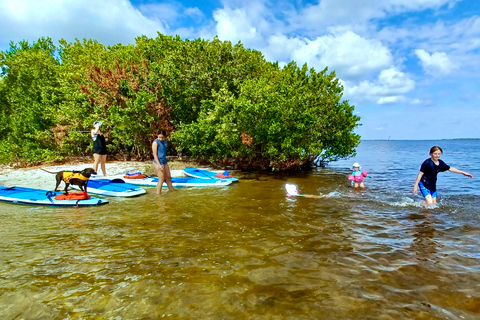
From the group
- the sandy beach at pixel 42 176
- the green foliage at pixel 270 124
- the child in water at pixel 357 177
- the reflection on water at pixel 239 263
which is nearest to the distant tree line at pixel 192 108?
the green foliage at pixel 270 124

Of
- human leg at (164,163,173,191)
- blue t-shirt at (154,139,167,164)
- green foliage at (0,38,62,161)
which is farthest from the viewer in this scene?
green foliage at (0,38,62,161)

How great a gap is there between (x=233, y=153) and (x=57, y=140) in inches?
537

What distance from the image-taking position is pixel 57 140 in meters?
20.1

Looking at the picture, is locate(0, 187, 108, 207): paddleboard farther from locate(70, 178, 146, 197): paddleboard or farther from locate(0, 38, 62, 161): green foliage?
locate(0, 38, 62, 161): green foliage

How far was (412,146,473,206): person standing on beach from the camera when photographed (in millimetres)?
7723

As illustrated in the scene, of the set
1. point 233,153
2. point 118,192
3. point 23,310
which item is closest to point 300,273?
point 23,310

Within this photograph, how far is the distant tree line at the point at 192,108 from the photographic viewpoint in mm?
16312

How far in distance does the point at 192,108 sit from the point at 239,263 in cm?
1658

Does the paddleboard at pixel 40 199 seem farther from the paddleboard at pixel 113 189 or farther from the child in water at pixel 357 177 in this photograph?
the child in water at pixel 357 177

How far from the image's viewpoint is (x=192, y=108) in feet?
65.1

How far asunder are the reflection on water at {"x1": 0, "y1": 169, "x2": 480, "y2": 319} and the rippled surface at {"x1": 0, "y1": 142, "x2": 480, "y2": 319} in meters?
0.02

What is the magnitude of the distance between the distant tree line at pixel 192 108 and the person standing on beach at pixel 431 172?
822cm

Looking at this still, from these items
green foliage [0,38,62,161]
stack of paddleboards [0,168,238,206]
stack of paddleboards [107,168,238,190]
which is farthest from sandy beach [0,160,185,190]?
green foliage [0,38,62,161]

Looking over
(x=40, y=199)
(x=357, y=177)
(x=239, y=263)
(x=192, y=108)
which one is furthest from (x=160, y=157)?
(x=192, y=108)
